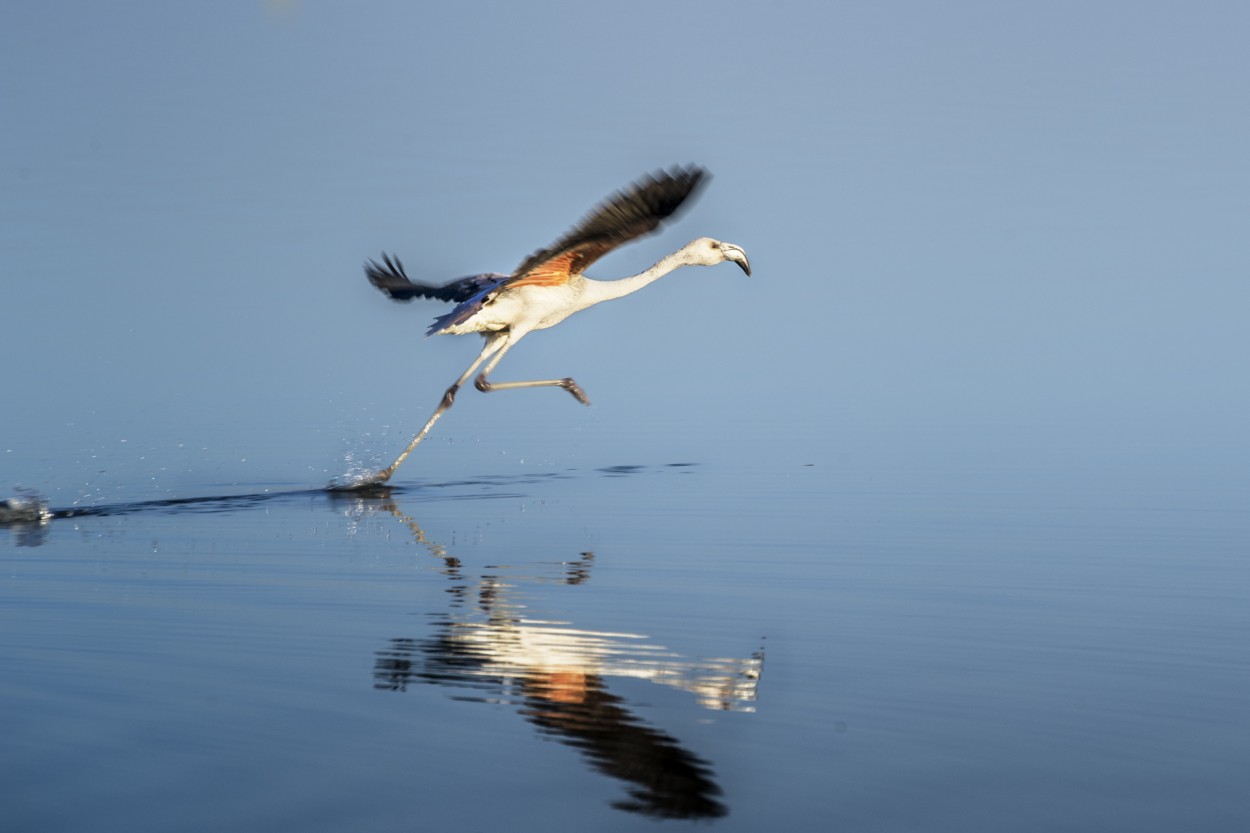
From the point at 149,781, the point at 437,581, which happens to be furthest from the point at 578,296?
the point at 149,781

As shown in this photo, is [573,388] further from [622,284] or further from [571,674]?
[571,674]

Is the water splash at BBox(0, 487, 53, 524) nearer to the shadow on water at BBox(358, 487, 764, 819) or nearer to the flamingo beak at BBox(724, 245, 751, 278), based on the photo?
the shadow on water at BBox(358, 487, 764, 819)

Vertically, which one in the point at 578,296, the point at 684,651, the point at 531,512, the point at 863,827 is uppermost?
the point at 578,296

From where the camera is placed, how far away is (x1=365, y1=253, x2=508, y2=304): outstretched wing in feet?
68.7

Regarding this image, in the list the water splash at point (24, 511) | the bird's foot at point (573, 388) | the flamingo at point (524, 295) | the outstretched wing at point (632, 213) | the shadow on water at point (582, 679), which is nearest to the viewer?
the shadow on water at point (582, 679)

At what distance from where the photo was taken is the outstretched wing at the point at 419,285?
2094 cm

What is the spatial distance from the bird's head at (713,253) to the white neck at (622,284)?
37 cm

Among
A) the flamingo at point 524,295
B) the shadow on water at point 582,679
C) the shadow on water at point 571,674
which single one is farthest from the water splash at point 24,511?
the shadow on water at point 582,679

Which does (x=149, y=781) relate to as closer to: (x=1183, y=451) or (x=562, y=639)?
(x=562, y=639)

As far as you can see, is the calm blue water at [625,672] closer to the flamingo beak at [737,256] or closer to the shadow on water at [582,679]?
the shadow on water at [582,679]

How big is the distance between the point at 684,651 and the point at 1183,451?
1880cm

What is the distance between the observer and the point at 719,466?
2364 centimetres

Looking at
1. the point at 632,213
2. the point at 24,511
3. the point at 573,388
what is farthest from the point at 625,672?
the point at 573,388

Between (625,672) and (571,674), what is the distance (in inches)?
13.3
